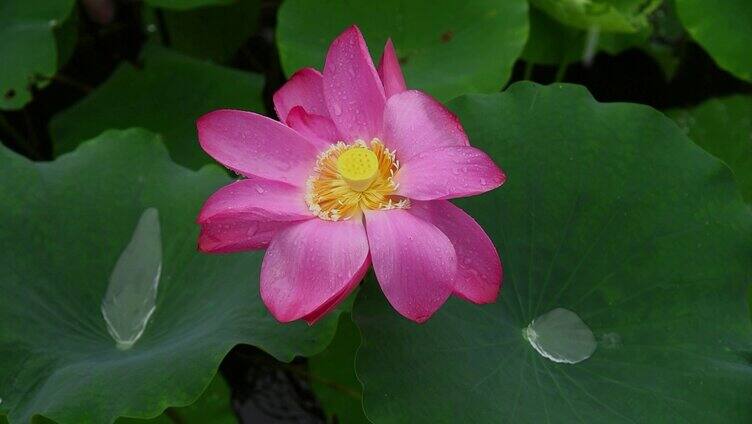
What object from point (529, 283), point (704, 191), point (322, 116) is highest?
point (322, 116)

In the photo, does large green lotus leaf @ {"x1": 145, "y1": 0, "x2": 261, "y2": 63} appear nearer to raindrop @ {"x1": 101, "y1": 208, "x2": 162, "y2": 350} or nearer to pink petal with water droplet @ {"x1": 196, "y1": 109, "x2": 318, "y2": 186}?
raindrop @ {"x1": 101, "y1": 208, "x2": 162, "y2": 350}

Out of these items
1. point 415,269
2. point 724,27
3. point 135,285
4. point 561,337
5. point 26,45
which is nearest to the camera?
point 415,269

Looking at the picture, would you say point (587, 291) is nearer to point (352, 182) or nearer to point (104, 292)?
point (352, 182)

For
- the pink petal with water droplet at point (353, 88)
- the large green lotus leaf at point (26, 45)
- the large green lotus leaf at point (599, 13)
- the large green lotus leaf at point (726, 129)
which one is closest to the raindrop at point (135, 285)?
the pink petal with water droplet at point (353, 88)

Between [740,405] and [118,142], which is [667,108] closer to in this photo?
[740,405]

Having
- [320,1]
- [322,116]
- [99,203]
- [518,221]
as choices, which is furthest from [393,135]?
[320,1]

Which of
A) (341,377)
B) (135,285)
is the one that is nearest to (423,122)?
(135,285)
